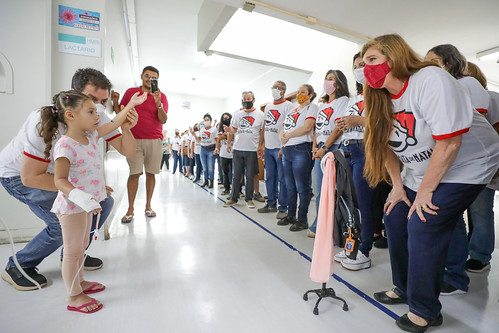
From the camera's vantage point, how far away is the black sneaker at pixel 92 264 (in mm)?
1666

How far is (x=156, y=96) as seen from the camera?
8.05ft

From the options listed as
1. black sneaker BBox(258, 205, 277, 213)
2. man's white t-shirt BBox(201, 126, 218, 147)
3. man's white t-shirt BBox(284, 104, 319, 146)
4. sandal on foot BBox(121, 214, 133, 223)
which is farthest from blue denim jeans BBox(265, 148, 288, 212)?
man's white t-shirt BBox(201, 126, 218, 147)

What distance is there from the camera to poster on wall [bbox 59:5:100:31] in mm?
2057

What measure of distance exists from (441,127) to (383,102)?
11.9 inches

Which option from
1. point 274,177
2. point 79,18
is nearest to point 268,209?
point 274,177

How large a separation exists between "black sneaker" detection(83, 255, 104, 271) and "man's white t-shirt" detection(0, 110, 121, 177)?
656mm

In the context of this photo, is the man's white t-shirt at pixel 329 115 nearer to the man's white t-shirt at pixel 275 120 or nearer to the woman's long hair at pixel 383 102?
the man's white t-shirt at pixel 275 120

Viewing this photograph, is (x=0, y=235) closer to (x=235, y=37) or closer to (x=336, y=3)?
(x=336, y=3)

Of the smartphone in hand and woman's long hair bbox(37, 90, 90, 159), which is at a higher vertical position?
the smartphone in hand

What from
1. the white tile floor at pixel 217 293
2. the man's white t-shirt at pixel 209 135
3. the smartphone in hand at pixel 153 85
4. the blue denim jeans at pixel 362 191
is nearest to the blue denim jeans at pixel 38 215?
the white tile floor at pixel 217 293

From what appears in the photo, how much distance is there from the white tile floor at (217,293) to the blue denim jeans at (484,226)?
15 cm

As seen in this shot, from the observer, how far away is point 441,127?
994 mm

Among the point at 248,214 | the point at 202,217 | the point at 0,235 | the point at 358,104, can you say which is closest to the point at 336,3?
the point at 358,104

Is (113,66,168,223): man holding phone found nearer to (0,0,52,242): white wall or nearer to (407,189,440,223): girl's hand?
(0,0,52,242): white wall
